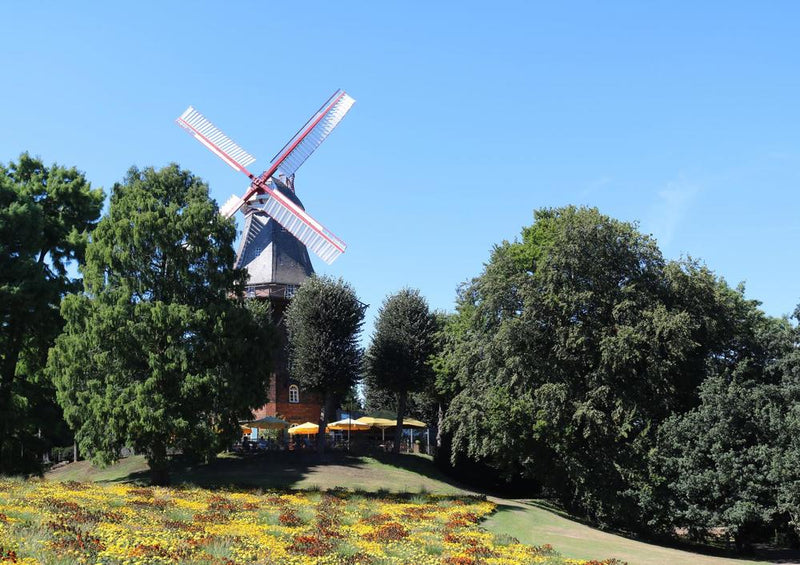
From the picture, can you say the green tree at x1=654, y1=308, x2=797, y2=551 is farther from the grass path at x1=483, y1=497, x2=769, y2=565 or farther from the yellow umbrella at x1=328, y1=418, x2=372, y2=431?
the yellow umbrella at x1=328, y1=418, x2=372, y2=431

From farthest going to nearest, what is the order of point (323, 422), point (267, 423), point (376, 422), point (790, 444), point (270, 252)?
point (270, 252), point (376, 422), point (267, 423), point (323, 422), point (790, 444)

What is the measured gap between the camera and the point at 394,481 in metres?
45.0

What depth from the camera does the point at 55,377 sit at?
3678 centimetres

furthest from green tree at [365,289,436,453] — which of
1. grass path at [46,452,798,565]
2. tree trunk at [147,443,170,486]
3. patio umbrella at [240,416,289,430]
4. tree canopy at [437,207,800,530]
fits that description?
tree trunk at [147,443,170,486]

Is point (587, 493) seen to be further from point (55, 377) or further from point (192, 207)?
point (55, 377)

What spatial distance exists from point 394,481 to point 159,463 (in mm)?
15163

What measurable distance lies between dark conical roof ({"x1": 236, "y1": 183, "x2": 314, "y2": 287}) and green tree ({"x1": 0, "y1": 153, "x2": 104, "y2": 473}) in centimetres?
2059

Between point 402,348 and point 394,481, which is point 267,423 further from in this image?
point 394,481

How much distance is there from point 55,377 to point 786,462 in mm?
35764

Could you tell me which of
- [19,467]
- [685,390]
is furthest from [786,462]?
[19,467]

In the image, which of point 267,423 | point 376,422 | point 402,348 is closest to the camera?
point 267,423

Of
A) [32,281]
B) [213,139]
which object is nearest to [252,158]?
[213,139]

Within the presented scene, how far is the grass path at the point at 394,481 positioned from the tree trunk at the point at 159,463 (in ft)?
7.79

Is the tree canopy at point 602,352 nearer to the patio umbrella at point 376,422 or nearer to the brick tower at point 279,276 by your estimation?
the patio umbrella at point 376,422
